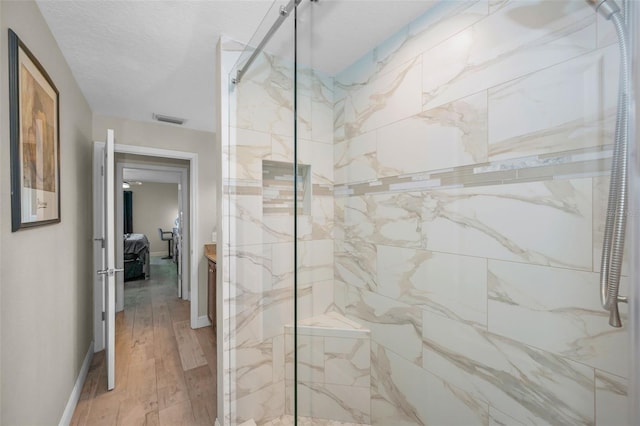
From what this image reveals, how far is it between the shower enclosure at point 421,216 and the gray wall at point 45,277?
2.70 ft

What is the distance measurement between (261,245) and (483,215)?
3.69ft

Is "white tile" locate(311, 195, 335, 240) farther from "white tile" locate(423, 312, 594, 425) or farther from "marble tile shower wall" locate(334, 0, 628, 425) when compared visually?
"white tile" locate(423, 312, 594, 425)

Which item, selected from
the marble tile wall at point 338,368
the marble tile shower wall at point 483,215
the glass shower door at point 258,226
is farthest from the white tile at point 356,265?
the glass shower door at point 258,226

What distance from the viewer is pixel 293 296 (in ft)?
4.50

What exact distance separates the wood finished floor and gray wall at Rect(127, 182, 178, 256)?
214 inches

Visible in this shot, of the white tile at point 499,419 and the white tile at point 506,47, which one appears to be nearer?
the white tile at point 506,47

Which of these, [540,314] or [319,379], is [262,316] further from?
[540,314]

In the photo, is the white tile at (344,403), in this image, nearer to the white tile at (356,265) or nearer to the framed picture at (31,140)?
the white tile at (356,265)

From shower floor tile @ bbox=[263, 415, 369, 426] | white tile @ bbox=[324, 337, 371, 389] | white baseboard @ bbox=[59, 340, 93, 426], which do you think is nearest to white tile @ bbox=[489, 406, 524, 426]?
white tile @ bbox=[324, 337, 371, 389]

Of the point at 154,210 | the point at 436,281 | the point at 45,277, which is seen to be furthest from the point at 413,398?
the point at 154,210

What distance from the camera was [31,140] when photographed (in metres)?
1.19

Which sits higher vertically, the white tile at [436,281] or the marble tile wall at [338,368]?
the white tile at [436,281]

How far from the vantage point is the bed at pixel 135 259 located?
538 cm

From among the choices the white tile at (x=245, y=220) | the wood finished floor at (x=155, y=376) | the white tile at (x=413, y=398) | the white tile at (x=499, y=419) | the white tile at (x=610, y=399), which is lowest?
the wood finished floor at (x=155, y=376)
